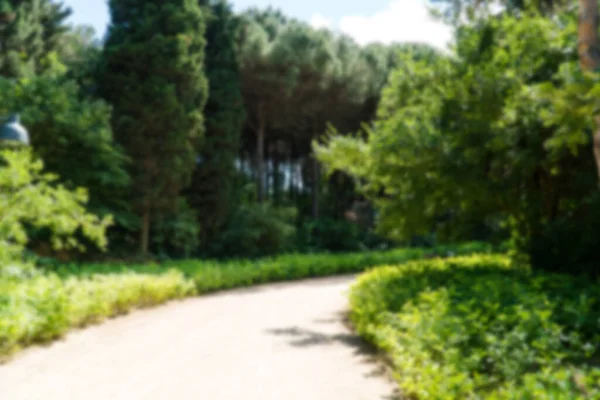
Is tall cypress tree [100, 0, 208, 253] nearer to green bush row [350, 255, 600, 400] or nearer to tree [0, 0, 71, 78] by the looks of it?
tree [0, 0, 71, 78]

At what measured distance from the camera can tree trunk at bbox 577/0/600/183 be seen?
5.32m

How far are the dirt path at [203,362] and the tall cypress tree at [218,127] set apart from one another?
1091 cm

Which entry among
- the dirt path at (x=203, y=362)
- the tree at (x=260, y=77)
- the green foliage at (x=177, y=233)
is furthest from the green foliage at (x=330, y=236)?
the dirt path at (x=203, y=362)

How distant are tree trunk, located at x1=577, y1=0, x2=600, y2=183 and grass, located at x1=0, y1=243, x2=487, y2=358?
6.73 meters

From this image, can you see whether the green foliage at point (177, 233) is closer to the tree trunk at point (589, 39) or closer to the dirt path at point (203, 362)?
the dirt path at point (203, 362)

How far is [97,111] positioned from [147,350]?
949 centimetres

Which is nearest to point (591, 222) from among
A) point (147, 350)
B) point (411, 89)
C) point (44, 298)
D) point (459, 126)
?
point (459, 126)

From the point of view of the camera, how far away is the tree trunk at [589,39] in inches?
209

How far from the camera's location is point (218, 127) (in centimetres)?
2122

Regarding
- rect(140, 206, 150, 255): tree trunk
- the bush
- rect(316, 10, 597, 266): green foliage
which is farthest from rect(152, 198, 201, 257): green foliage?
the bush

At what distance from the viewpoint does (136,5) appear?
60.5 ft

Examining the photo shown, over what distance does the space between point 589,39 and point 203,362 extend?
17.7 ft

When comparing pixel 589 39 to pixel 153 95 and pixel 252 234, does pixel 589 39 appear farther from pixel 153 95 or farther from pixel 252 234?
pixel 252 234

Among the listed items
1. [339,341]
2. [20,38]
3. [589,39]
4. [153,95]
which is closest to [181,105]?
[153,95]
